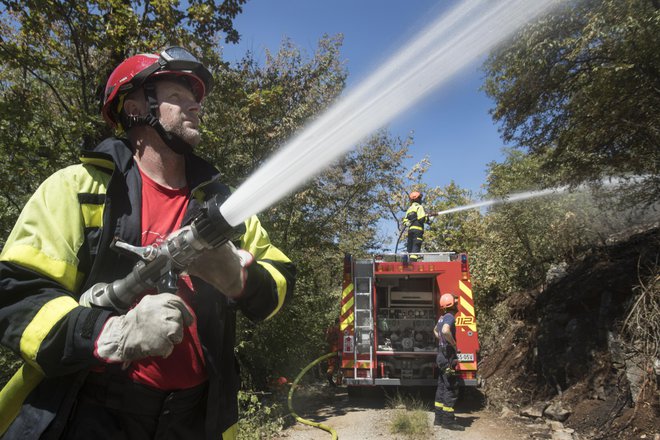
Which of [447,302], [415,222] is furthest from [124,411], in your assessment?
[415,222]

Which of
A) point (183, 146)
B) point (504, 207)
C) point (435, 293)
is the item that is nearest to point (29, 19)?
point (183, 146)

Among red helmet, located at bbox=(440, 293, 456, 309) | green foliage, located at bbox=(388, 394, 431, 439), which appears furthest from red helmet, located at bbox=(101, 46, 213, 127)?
red helmet, located at bbox=(440, 293, 456, 309)

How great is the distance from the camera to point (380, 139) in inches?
476

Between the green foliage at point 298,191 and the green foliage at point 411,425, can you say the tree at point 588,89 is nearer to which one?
the green foliage at point 298,191

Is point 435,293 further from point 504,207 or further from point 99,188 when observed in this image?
point 99,188

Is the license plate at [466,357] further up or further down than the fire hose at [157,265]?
further down

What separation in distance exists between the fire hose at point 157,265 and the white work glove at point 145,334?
0.18 m

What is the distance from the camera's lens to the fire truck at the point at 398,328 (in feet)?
27.8

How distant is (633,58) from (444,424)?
618 cm

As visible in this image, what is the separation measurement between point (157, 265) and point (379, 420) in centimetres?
681

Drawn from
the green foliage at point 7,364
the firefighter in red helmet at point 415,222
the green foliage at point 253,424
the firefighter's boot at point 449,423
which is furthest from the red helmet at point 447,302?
the green foliage at point 7,364

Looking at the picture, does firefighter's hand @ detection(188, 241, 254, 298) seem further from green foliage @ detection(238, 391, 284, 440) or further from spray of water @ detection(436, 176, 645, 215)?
spray of water @ detection(436, 176, 645, 215)

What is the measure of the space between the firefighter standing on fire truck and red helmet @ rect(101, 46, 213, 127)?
6390mm

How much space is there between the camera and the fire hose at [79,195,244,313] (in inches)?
57.2
